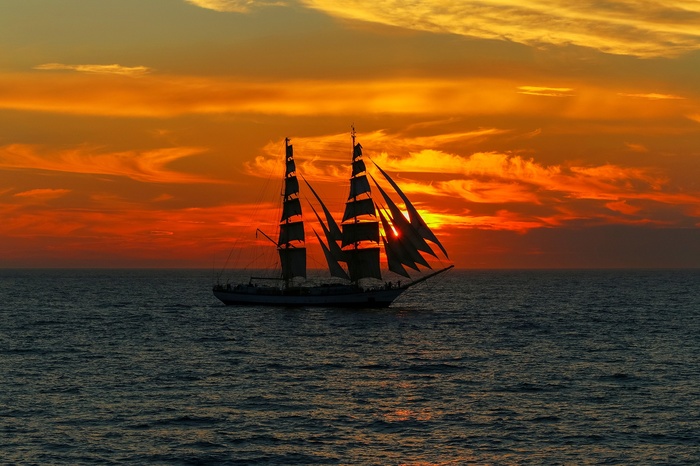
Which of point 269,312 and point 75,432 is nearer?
point 75,432

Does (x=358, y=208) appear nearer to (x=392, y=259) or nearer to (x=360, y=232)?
(x=360, y=232)

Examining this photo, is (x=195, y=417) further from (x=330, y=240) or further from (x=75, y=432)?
(x=330, y=240)

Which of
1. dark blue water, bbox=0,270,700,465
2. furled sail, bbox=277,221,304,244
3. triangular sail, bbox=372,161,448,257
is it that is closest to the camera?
dark blue water, bbox=0,270,700,465

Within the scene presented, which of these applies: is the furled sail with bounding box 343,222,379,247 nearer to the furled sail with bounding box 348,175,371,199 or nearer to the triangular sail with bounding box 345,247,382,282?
the triangular sail with bounding box 345,247,382,282

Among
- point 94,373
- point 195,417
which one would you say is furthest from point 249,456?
point 94,373

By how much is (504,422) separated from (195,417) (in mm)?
17596

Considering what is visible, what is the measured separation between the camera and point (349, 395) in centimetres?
5588

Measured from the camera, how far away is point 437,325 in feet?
372

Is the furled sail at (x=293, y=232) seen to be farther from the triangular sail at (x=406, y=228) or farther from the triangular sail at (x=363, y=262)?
the triangular sail at (x=406, y=228)

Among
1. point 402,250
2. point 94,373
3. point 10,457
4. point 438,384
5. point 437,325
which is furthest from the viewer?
point 402,250

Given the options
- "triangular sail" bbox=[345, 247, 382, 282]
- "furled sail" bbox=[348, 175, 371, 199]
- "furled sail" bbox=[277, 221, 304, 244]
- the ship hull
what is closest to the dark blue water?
the ship hull

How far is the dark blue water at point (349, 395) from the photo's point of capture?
42500 mm

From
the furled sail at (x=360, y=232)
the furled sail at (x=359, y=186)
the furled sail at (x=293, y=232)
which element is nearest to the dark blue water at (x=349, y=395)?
the furled sail at (x=360, y=232)

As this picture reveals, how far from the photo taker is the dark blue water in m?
42.5
